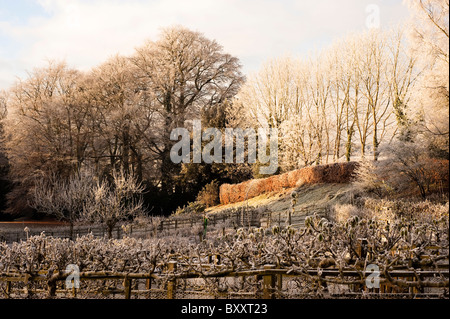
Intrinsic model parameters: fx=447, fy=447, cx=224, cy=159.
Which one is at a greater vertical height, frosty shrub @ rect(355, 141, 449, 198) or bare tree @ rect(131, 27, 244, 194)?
bare tree @ rect(131, 27, 244, 194)

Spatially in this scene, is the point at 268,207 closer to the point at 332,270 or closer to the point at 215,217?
the point at 215,217

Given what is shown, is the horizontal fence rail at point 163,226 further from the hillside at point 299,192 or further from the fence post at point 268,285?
the fence post at point 268,285

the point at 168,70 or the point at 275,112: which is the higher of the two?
the point at 168,70

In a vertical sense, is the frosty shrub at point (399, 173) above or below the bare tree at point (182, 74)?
below

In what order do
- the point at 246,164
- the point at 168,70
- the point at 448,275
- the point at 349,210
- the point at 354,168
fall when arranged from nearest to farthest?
the point at 448,275, the point at 349,210, the point at 354,168, the point at 246,164, the point at 168,70

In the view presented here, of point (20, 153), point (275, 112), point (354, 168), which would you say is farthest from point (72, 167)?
point (354, 168)

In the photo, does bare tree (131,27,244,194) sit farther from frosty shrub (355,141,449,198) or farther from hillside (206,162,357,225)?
frosty shrub (355,141,449,198)

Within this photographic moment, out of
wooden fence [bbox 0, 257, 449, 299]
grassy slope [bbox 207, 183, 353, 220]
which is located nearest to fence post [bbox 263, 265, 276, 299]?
wooden fence [bbox 0, 257, 449, 299]

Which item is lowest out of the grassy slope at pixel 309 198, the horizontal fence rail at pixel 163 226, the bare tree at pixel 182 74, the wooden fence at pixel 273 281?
the horizontal fence rail at pixel 163 226

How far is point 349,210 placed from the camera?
15.0 m

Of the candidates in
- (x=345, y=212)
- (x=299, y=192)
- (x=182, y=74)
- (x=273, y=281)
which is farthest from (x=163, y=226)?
(x=273, y=281)

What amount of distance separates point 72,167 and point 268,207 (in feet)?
41.3

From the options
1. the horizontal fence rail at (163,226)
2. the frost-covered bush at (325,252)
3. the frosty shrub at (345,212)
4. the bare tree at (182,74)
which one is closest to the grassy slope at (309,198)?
the horizontal fence rail at (163,226)

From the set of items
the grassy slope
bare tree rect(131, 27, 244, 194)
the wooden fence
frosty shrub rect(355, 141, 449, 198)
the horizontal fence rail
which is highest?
bare tree rect(131, 27, 244, 194)
